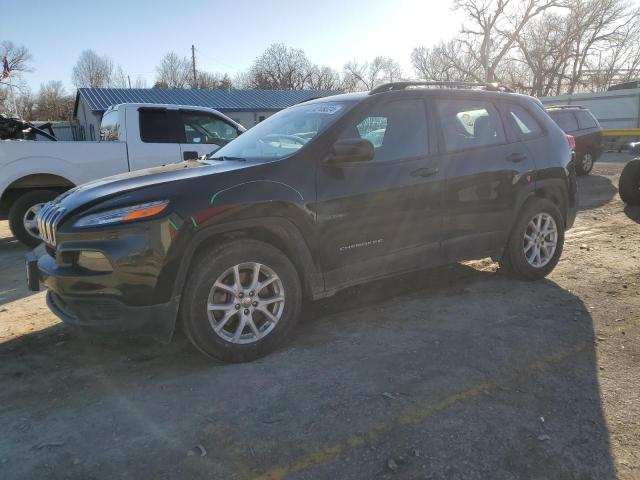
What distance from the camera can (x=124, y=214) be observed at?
3.03 metres

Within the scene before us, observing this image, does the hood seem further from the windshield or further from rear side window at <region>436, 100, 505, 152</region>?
rear side window at <region>436, 100, 505, 152</region>

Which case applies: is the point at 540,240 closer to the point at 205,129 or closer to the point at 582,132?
the point at 205,129

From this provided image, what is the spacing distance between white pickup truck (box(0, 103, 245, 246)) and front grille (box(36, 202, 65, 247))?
2.87 meters

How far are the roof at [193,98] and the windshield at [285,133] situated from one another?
79.8ft

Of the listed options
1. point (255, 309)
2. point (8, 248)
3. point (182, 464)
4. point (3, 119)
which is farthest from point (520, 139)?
point (3, 119)

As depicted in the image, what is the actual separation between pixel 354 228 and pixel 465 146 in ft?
4.82

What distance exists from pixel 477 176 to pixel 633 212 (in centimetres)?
570

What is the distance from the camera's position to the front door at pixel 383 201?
3617 mm

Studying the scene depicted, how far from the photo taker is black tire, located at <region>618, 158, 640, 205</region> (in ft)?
29.0

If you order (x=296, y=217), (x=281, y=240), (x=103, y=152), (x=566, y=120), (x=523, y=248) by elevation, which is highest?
(x=566, y=120)

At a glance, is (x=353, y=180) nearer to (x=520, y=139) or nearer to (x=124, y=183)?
(x=124, y=183)

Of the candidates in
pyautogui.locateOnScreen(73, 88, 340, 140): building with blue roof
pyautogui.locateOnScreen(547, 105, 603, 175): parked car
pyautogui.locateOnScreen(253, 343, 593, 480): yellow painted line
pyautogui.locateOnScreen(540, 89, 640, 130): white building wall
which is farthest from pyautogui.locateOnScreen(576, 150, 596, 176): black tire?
pyautogui.locateOnScreen(73, 88, 340, 140): building with blue roof

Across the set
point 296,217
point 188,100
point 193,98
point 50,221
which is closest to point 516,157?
point 296,217

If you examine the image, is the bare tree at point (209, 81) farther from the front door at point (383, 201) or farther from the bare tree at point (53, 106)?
the front door at point (383, 201)
